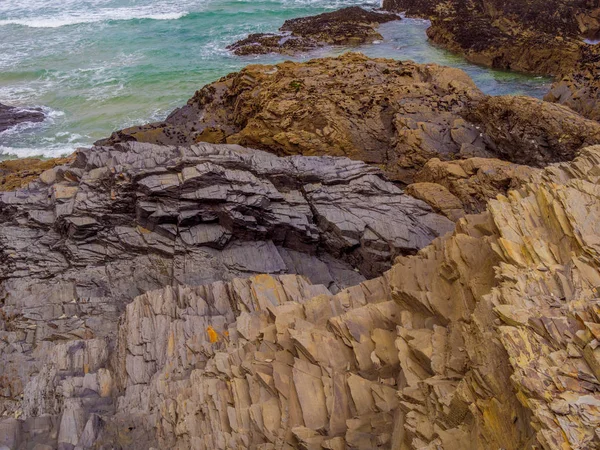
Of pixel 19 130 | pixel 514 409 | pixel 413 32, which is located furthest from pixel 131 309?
pixel 413 32

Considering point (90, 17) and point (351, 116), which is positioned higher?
point (351, 116)

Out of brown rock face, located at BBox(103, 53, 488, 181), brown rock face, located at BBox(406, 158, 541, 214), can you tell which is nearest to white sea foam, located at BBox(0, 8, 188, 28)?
brown rock face, located at BBox(103, 53, 488, 181)

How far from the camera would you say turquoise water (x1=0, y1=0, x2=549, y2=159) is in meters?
30.9

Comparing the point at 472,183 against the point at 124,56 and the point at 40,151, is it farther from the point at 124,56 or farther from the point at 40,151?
the point at 124,56

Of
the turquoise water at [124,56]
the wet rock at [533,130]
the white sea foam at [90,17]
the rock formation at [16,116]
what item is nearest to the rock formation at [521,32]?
the turquoise water at [124,56]

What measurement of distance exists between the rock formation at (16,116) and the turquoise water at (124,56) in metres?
0.65

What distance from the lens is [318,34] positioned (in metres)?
41.1

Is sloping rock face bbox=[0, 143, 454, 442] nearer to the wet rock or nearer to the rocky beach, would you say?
the rocky beach

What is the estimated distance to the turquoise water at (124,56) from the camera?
30.9 m

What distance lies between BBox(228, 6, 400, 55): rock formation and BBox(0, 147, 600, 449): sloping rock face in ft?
101

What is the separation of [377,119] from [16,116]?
24.2 metres

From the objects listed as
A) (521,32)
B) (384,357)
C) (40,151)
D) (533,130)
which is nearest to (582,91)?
(533,130)

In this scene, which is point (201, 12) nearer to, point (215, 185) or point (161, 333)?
point (215, 185)

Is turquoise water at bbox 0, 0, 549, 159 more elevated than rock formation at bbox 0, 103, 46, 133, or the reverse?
turquoise water at bbox 0, 0, 549, 159
